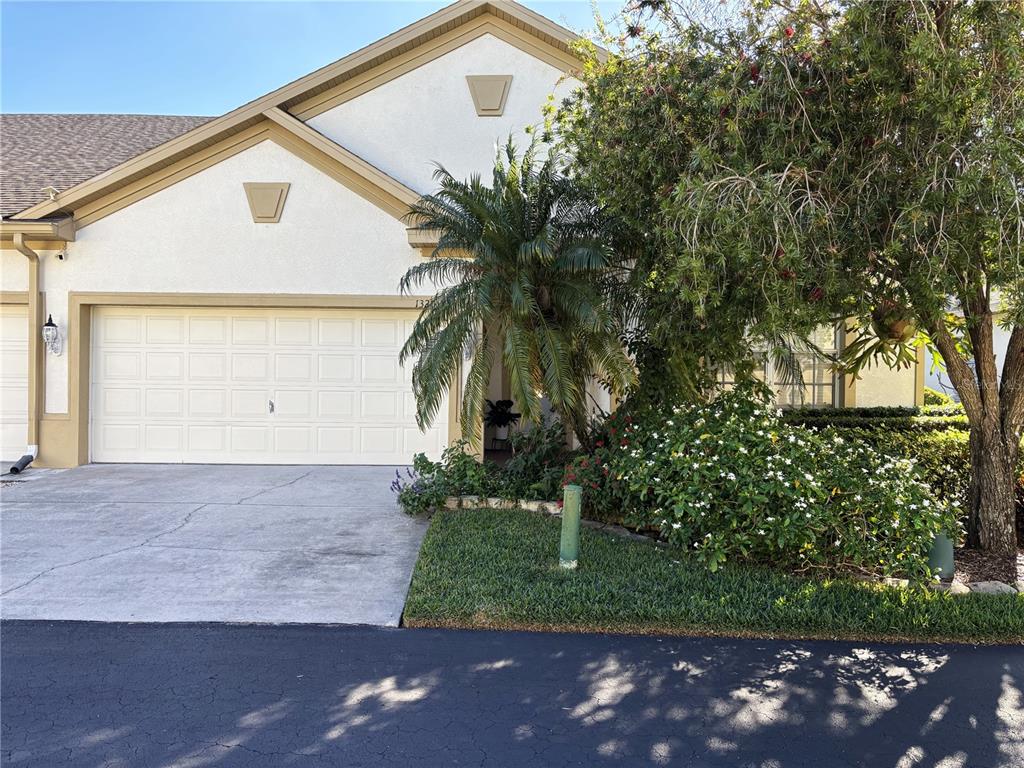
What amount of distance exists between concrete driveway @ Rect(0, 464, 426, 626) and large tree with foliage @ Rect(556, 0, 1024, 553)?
12.3ft

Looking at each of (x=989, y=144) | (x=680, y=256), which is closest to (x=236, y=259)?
(x=680, y=256)

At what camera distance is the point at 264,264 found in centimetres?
1056

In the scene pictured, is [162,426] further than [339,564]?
Yes

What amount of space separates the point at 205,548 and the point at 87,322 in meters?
5.93

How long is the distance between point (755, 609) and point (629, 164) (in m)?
4.22

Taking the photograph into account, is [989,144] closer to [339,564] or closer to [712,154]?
[712,154]

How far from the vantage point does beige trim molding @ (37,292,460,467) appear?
10.5 m

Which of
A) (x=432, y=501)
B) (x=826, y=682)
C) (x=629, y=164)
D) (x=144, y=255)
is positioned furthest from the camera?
(x=144, y=255)

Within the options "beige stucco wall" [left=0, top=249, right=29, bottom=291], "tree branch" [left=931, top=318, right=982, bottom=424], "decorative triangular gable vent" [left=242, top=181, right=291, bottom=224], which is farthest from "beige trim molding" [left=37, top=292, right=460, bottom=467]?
"tree branch" [left=931, top=318, right=982, bottom=424]

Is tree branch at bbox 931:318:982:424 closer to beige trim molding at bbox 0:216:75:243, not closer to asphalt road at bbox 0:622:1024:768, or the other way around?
asphalt road at bbox 0:622:1024:768

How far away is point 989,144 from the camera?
4906mm

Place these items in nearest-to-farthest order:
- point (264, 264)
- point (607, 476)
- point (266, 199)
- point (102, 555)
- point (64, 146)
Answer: point (102, 555), point (607, 476), point (266, 199), point (264, 264), point (64, 146)

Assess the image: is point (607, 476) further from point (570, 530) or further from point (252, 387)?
point (252, 387)

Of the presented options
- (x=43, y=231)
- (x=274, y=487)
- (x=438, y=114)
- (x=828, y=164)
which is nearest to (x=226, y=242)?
(x=43, y=231)
